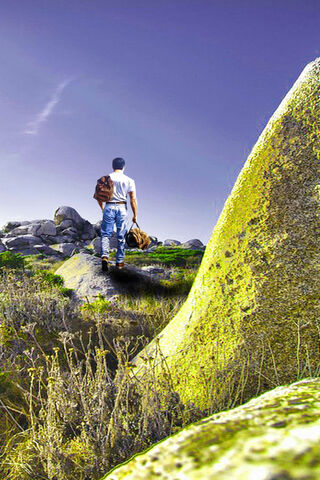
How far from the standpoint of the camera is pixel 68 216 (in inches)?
1352

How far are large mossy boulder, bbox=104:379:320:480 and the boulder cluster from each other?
26.9m

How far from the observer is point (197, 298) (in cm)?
299

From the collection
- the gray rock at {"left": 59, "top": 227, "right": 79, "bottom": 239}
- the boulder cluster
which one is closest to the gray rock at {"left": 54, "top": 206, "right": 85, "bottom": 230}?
the boulder cluster

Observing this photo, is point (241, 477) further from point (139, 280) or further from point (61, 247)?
point (61, 247)

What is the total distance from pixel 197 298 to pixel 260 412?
7.14 ft

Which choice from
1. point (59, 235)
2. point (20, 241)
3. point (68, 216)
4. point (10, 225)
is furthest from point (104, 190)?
point (10, 225)

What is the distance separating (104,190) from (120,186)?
463mm

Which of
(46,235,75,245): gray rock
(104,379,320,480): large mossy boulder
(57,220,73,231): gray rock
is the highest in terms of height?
(57,220,73,231): gray rock

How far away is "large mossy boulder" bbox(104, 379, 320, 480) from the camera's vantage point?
575mm

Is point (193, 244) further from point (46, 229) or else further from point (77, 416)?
point (77, 416)

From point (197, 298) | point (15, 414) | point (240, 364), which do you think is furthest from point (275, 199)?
point (15, 414)

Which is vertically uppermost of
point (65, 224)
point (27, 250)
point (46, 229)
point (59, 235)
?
point (65, 224)

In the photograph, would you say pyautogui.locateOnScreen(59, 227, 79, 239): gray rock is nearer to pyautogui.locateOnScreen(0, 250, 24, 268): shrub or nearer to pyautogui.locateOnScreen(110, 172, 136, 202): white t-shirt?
pyautogui.locateOnScreen(0, 250, 24, 268): shrub

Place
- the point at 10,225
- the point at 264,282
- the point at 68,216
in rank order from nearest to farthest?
the point at 264,282
the point at 68,216
the point at 10,225
